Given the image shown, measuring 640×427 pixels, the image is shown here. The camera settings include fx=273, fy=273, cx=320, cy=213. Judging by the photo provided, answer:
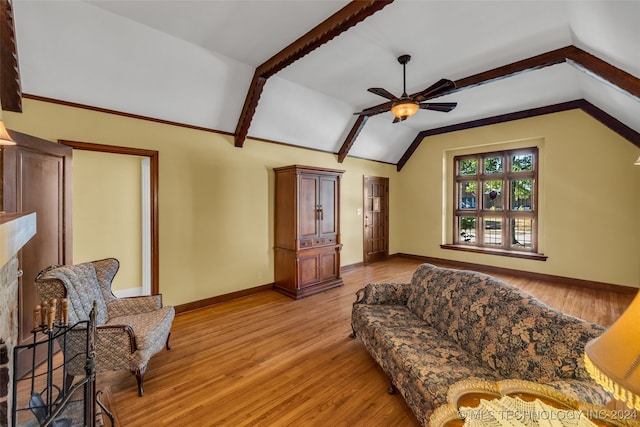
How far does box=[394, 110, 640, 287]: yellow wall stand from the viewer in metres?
4.40

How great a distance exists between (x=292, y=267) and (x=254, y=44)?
3.06 metres

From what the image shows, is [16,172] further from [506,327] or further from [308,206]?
[506,327]

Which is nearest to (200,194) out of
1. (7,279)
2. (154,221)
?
(154,221)

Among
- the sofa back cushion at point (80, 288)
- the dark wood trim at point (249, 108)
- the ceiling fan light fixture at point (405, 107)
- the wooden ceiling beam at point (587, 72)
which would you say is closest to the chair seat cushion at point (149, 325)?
the sofa back cushion at point (80, 288)

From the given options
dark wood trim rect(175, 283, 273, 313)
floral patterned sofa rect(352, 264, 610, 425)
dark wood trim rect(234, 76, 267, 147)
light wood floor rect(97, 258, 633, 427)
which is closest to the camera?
floral patterned sofa rect(352, 264, 610, 425)

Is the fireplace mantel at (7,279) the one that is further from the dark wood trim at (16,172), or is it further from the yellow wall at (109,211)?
the yellow wall at (109,211)

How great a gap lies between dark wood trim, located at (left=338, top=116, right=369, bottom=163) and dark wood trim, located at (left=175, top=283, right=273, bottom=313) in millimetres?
3005

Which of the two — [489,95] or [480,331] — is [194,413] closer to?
[480,331]

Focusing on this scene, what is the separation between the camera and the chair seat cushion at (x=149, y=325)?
2180 millimetres

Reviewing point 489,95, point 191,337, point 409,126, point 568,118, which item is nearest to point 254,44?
point 191,337

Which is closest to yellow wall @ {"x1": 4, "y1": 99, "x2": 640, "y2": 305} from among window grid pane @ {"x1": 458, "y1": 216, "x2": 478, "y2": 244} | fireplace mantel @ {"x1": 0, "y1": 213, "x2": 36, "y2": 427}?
window grid pane @ {"x1": 458, "y1": 216, "x2": 478, "y2": 244}

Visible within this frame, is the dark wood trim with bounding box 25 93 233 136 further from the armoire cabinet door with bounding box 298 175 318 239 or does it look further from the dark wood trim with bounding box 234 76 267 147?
the armoire cabinet door with bounding box 298 175 318 239

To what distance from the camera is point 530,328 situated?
1611mm

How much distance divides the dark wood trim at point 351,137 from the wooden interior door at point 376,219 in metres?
1.02
